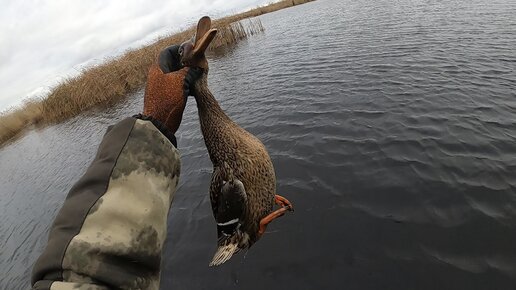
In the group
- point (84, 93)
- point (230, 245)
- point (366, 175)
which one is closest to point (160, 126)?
point (230, 245)

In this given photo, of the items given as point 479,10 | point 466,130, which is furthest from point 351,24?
point 466,130

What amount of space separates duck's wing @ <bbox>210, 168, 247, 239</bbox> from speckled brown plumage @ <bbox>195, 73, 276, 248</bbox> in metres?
0.01

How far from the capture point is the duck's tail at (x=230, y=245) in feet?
10.6

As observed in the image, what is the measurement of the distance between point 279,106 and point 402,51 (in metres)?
6.47

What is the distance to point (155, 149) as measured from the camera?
1870 mm

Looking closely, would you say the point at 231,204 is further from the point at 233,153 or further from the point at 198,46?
→ the point at 198,46

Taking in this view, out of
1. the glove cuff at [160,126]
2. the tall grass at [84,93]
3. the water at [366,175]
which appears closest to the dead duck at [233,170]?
the glove cuff at [160,126]

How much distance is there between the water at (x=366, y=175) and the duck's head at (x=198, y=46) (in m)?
3.14

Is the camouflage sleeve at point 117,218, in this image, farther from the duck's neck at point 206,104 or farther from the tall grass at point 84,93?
the tall grass at point 84,93

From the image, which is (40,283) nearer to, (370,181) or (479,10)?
(370,181)

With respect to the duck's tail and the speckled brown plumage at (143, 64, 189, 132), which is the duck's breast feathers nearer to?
the duck's tail

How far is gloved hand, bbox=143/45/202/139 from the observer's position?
6.97ft

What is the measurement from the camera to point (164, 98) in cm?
213

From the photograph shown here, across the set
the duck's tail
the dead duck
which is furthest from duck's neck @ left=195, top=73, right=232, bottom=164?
the duck's tail
